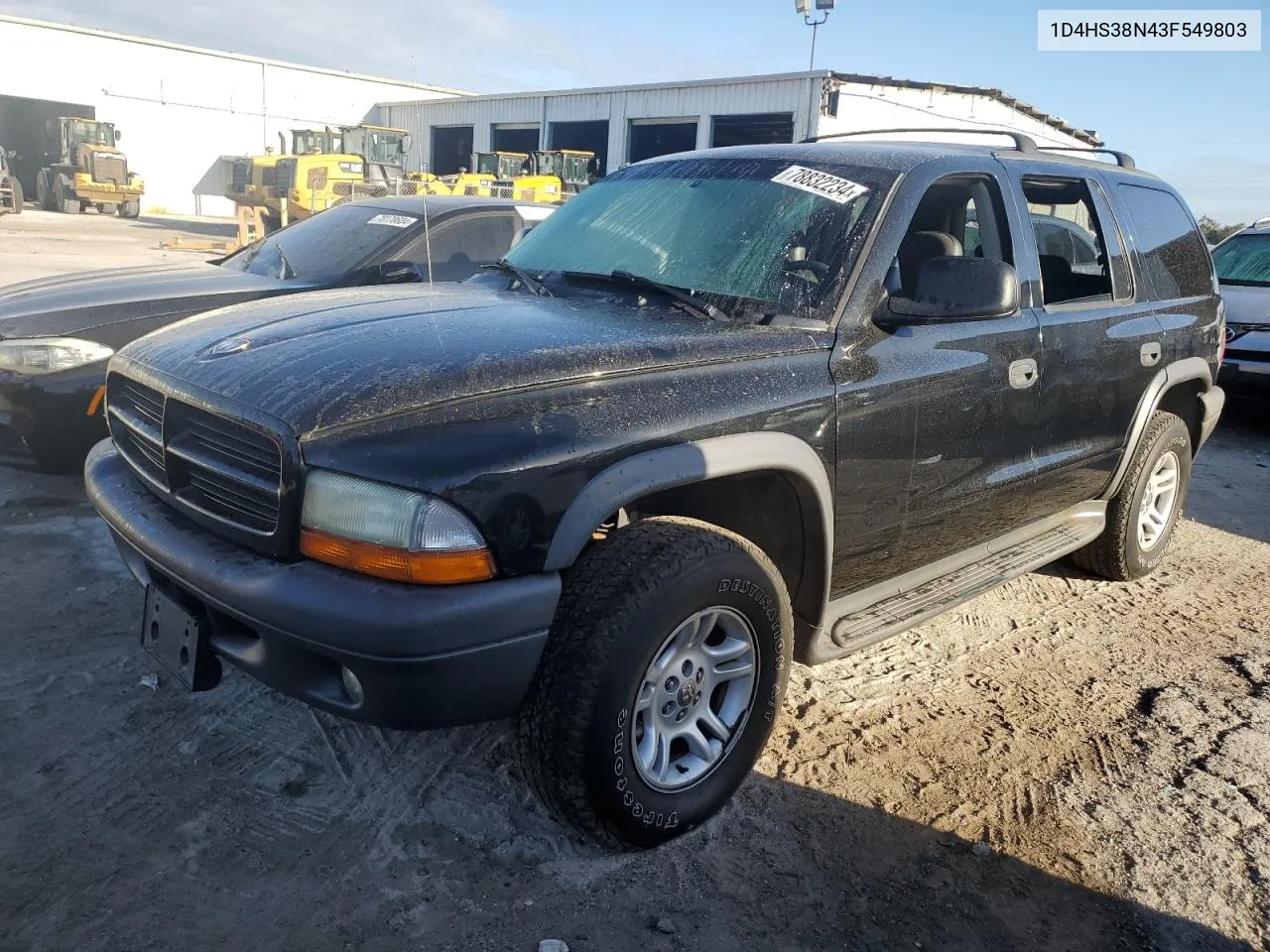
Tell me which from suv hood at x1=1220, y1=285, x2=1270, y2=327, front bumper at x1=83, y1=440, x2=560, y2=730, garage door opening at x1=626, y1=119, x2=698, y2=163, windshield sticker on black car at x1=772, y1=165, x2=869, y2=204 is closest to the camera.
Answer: front bumper at x1=83, y1=440, x2=560, y2=730

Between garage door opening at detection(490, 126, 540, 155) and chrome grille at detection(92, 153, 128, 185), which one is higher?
garage door opening at detection(490, 126, 540, 155)

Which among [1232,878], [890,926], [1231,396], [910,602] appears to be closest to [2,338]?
[910,602]

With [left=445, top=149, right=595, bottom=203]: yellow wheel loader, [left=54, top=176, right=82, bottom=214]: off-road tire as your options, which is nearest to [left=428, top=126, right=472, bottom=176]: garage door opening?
[left=445, top=149, right=595, bottom=203]: yellow wheel loader

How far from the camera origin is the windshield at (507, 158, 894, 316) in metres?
3.01

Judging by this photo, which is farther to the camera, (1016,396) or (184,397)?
(1016,396)

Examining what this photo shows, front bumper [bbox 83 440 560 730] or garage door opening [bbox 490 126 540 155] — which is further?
garage door opening [bbox 490 126 540 155]

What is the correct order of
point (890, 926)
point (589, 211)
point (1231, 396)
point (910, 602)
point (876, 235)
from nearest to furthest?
point (890, 926)
point (876, 235)
point (910, 602)
point (589, 211)
point (1231, 396)

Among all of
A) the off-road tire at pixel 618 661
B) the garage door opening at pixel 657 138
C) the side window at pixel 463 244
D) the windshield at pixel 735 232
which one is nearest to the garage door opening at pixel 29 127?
the garage door opening at pixel 657 138

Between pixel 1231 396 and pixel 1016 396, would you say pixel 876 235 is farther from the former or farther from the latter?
pixel 1231 396

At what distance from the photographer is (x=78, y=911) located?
2.22 metres

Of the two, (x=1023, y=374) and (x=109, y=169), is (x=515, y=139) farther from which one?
(x=1023, y=374)

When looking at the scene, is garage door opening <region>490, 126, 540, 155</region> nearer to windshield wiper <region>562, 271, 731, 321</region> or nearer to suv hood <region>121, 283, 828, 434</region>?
windshield wiper <region>562, 271, 731, 321</region>

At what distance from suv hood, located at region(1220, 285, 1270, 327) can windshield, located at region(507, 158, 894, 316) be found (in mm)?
6975

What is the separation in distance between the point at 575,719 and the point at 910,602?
1.49 m
